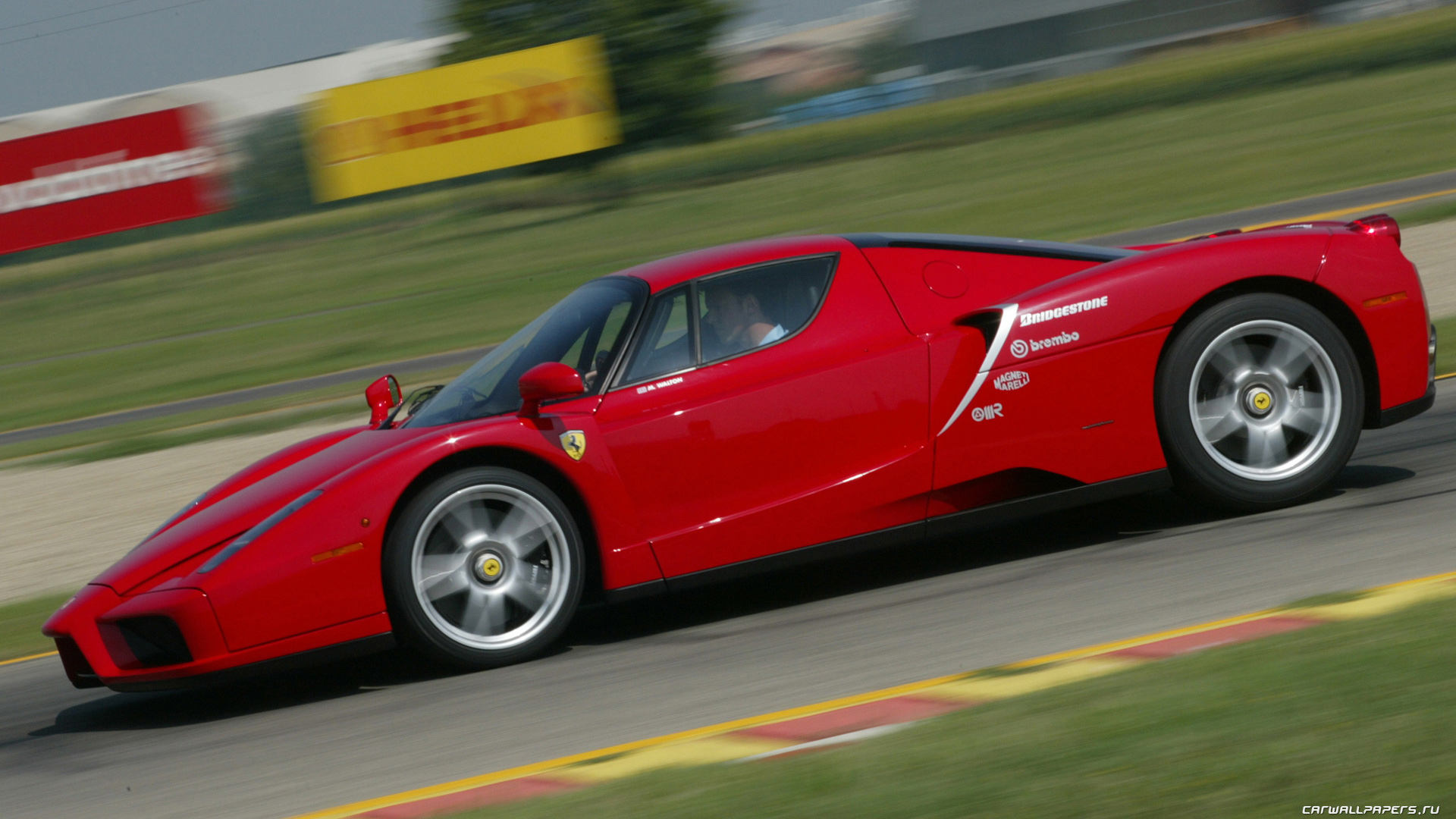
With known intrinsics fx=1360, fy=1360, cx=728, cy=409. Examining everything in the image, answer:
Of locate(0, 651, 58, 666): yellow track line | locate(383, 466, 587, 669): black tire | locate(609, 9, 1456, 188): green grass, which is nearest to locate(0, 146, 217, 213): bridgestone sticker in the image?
locate(609, 9, 1456, 188): green grass

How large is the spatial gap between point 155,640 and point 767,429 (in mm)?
2273

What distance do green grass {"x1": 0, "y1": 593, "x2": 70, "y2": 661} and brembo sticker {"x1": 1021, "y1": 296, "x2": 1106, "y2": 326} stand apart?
4693 mm

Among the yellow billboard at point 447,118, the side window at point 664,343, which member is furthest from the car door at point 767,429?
the yellow billboard at point 447,118

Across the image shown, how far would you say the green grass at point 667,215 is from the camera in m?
18.8

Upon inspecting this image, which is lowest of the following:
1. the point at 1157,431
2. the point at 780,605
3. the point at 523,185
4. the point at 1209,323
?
the point at 780,605

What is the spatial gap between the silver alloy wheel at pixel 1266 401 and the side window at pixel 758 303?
5.18 feet

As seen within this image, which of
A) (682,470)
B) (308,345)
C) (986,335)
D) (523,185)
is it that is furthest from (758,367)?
(523,185)

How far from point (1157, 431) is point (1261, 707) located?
238 cm

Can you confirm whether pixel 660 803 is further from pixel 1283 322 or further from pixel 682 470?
pixel 1283 322

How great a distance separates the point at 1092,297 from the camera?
17.5 ft

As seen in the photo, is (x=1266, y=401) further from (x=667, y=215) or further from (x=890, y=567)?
(x=667, y=215)

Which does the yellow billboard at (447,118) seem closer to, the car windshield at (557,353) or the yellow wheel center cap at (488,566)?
the car windshield at (557,353)

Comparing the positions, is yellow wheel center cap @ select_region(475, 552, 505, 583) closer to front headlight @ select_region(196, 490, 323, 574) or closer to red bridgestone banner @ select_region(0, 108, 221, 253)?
front headlight @ select_region(196, 490, 323, 574)

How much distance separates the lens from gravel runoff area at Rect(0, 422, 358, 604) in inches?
315
